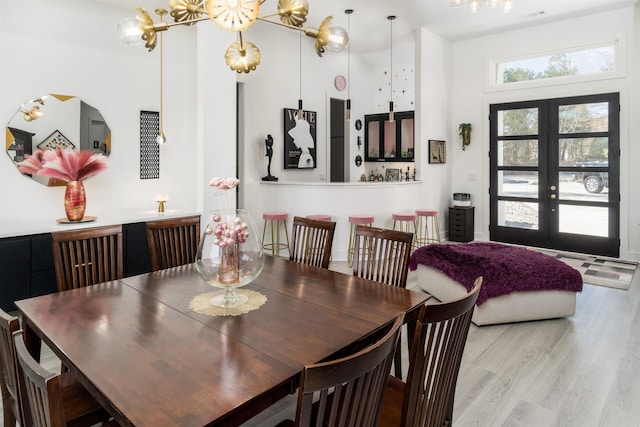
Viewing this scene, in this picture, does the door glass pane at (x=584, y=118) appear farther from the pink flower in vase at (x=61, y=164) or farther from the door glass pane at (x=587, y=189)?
the pink flower in vase at (x=61, y=164)

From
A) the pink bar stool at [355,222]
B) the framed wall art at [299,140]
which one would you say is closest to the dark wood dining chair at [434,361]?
the pink bar stool at [355,222]

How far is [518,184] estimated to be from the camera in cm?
688

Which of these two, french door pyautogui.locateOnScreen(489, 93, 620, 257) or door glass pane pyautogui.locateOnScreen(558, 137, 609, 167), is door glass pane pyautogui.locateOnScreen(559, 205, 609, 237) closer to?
french door pyautogui.locateOnScreen(489, 93, 620, 257)

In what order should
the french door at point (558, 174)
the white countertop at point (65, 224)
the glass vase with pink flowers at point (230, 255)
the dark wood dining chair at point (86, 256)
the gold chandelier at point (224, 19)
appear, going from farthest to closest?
the french door at point (558, 174) < the white countertop at point (65, 224) < the dark wood dining chair at point (86, 256) < the gold chandelier at point (224, 19) < the glass vase with pink flowers at point (230, 255)

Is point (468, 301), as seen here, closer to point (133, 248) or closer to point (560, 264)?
point (560, 264)

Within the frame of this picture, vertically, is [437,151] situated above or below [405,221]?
above

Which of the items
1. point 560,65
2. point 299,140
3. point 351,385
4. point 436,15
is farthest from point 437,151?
point 351,385

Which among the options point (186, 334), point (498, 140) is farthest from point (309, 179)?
point (186, 334)

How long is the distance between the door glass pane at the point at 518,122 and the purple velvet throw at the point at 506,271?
3351 mm

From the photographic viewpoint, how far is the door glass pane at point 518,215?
6766mm

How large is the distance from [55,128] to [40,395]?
4028mm

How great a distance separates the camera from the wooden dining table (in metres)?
1.17

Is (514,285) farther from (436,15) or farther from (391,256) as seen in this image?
(436,15)

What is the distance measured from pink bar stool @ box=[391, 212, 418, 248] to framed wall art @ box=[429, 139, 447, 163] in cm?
121
